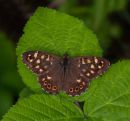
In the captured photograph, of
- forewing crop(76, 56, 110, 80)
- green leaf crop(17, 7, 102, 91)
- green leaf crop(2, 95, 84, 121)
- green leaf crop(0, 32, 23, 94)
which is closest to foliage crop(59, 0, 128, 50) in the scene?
green leaf crop(0, 32, 23, 94)

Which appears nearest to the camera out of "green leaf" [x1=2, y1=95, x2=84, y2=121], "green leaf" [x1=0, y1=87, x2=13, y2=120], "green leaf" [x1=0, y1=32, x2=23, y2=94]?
"green leaf" [x1=2, y1=95, x2=84, y2=121]

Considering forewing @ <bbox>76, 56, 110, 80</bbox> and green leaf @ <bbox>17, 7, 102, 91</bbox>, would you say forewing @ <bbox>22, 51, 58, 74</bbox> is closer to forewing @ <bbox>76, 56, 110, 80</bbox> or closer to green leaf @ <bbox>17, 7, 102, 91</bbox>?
green leaf @ <bbox>17, 7, 102, 91</bbox>

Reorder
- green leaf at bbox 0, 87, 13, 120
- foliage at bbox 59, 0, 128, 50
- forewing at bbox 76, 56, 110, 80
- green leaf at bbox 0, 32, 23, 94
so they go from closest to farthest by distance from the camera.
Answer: forewing at bbox 76, 56, 110, 80 < green leaf at bbox 0, 87, 13, 120 < green leaf at bbox 0, 32, 23, 94 < foliage at bbox 59, 0, 128, 50

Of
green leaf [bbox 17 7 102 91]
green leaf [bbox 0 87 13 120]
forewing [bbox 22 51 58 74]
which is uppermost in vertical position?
green leaf [bbox 17 7 102 91]

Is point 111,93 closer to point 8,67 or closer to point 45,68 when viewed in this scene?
point 45,68

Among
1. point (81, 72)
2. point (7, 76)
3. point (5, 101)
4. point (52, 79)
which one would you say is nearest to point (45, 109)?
point (52, 79)


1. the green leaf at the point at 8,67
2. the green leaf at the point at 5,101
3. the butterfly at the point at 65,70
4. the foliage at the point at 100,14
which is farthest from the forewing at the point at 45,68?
the foliage at the point at 100,14

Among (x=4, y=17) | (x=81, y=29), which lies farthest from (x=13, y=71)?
(x=81, y=29)

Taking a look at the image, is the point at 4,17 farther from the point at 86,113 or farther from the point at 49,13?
the point at 86,113

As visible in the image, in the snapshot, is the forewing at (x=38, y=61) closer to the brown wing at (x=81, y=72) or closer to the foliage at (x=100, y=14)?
the brown wing at (x=81, y=72)
